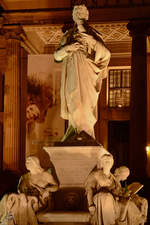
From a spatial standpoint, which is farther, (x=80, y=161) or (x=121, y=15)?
(x=121, y=15)

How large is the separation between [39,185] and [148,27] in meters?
20.6

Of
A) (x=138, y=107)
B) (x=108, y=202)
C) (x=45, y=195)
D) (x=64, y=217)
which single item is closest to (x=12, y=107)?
(x=138, y=107)

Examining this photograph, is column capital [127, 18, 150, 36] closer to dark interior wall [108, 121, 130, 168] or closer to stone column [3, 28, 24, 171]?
stone column [3, 28, 24, 171]

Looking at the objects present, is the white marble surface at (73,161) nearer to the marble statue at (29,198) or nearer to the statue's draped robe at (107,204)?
the marble statue at (29,198)

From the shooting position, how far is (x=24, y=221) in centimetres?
930

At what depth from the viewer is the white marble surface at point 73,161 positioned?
984cm

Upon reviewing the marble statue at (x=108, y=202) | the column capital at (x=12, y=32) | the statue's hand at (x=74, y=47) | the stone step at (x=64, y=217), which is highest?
the column capital at (x=12, y=32)

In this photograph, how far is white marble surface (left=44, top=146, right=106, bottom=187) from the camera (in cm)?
984

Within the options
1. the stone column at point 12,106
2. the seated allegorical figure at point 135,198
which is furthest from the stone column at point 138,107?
the seated allegorical figure at point 135,198

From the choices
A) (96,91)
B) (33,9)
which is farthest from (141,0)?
(96,91)

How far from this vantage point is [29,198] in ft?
30.6

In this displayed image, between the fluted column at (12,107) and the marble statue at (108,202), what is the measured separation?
64.9ft

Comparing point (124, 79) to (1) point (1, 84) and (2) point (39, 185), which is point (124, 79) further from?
(2) point (39, 185)

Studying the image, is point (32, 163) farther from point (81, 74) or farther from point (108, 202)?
point (81, 74)
